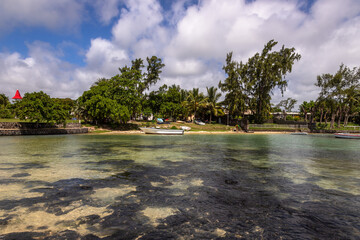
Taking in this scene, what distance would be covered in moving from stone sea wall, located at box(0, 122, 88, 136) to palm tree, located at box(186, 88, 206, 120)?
30.7 metres

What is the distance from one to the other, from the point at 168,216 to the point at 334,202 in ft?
16.5

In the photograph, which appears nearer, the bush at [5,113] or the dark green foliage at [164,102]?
the bush at [5,113]

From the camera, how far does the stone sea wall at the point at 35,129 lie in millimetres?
32128

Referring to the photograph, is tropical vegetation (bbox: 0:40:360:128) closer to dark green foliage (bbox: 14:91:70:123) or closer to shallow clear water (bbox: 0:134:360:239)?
dark green foliage (bbox: 14:91:70:123)

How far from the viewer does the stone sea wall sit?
3213cm

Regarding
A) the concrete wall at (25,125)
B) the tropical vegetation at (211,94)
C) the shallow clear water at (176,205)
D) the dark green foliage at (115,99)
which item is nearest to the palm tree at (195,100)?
the tropical vegetation at (211,94)

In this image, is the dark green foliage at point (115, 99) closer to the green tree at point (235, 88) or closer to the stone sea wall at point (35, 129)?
the stone sea wall at point (35, 129)

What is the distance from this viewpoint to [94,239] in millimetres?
Answer: 3787

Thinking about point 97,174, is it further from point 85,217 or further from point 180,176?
point 85,217

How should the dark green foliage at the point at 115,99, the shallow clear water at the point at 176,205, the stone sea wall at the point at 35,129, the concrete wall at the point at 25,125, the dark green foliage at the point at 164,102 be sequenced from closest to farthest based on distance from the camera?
the shallow clear water at the point at 176,205, the stone sea wall at the point at 35,129, the concrete wall at the point at 25,125, the dark green foliage at the point at 115,99, the dark green foliage at the point at 164,102

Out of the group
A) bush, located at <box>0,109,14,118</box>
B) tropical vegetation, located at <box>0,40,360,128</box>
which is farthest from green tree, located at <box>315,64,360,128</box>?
bush, located at <box>0,109,14,118</box>

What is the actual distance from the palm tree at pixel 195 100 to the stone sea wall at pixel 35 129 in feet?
101

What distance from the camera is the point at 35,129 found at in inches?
1364

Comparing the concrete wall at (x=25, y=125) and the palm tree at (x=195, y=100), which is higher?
the palm tree at (x=195, y=100)
